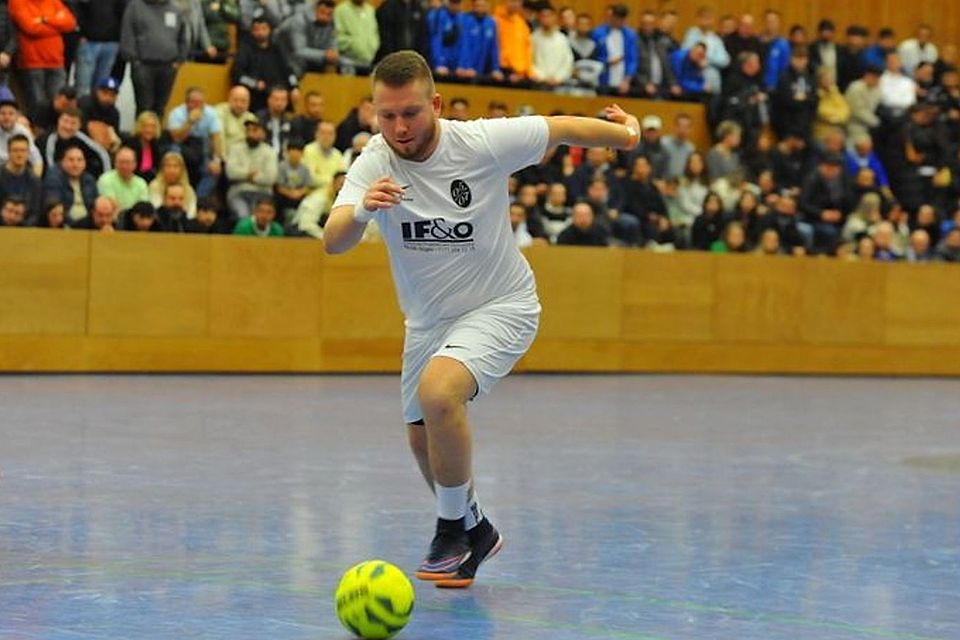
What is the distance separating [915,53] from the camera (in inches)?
1096

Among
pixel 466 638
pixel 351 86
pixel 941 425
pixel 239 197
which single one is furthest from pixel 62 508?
pixel 351 86

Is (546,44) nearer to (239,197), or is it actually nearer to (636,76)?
(636,76)

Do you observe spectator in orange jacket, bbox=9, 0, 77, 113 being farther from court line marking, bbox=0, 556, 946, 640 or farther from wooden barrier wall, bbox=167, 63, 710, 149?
court line marking, bbox=0, 556, 946, 640

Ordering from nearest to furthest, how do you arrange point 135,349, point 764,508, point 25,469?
point 764,508
point 25,469
point 135,349

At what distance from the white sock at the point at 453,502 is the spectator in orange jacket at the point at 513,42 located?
16697 millimetres

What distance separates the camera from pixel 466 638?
6.06 m

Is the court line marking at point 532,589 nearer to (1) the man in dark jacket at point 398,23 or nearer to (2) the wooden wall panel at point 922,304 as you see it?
(1) the man in dark jacket at point 398,23

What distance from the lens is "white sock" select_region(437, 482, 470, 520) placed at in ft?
23.8

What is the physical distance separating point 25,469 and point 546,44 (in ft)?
48.3

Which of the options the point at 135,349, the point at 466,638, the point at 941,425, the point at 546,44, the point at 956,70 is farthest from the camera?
the point at 956,70

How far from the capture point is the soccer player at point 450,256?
276 inches

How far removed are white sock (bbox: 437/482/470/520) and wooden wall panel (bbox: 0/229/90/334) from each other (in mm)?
11405

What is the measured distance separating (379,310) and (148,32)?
12.7 feet

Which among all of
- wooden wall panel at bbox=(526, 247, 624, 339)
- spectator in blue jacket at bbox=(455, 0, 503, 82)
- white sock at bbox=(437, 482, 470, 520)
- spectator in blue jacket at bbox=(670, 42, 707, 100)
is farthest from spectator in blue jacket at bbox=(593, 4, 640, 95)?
white sock at bbox=(437, 482, 470, 520)
